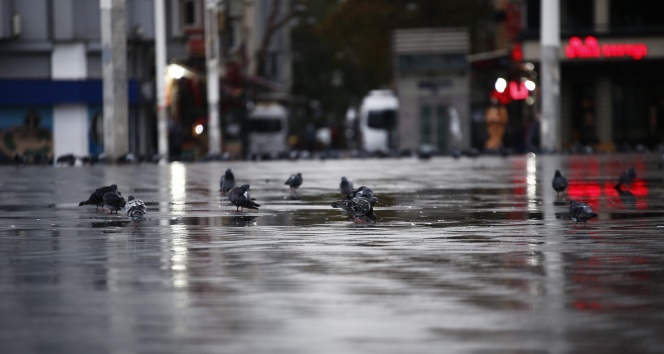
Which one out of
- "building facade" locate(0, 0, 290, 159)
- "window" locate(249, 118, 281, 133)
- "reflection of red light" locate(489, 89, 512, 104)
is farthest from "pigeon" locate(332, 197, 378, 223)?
"window" locate(249, 118, 281, 133)

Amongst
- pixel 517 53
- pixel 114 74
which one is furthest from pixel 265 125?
pixel 114 74

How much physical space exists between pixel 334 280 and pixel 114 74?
120 ft

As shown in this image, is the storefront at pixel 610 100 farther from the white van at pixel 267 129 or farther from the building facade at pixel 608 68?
the white van at pixel 267 129

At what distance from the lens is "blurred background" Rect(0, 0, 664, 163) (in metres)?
Result: 57.0

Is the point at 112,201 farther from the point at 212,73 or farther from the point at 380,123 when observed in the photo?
the point at 380,123

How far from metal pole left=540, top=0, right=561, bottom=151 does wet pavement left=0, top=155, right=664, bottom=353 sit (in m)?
33.1

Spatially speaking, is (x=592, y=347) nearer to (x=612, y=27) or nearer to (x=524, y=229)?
(x=524, y=229)

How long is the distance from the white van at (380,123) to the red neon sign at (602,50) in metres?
24.7

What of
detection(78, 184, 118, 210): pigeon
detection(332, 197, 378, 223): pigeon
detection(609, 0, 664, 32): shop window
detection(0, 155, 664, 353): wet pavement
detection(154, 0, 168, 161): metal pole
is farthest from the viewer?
detection(609, 0, 664, 32): shop window

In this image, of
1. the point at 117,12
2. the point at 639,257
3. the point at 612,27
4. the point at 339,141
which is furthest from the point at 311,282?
the point at 339,141

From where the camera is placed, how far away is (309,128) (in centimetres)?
10856

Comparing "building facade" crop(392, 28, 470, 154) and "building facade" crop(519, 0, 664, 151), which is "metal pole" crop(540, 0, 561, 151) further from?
"building facade" crop(519, 0, 664, 151)

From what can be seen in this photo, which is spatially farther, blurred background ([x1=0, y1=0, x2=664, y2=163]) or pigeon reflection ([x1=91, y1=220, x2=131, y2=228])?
blurred background ([x1=0, y1=0, x2=664, y2=163])

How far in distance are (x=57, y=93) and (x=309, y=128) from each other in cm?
5148
